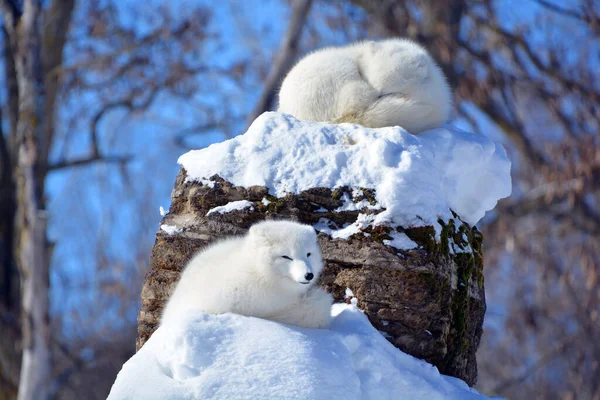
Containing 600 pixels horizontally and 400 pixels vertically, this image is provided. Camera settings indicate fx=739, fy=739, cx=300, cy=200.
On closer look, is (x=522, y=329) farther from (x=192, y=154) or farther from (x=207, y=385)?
(x=207, y=385)

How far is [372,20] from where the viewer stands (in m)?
12.8

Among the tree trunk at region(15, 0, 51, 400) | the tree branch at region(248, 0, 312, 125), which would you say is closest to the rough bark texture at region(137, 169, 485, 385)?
the tree trunk at region(15, 0, 51, 400)

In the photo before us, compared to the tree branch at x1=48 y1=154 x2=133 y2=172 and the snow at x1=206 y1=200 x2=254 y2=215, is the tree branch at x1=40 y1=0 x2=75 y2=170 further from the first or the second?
the snow at x1=206 y1=200 x2=254 y2=215

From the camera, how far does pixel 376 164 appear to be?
3.95m

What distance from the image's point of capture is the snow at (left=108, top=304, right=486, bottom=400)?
2945 millimetres

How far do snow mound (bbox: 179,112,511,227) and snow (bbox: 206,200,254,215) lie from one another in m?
0.10

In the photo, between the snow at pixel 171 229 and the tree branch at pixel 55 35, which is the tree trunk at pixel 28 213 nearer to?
the tree branch at pixel 55 35

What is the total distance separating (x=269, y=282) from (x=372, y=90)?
5.59 ft

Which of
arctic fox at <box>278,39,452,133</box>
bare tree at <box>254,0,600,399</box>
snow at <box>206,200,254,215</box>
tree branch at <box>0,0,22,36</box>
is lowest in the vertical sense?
bare tree at <box>254,0,600,399</box>

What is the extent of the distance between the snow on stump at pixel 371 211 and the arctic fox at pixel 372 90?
240mm

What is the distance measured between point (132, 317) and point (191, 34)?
21.5 ft

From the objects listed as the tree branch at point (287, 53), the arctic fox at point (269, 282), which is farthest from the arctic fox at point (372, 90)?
the tree branch at point (287, 53)

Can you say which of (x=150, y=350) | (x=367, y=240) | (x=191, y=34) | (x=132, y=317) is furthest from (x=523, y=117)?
(x=150, y=350)

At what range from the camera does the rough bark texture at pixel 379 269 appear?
3.76 meters
